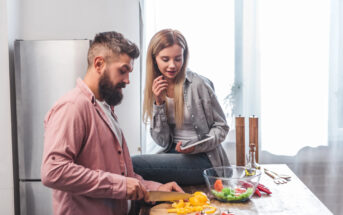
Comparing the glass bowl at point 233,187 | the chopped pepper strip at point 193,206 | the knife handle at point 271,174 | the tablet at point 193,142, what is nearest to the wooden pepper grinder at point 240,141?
the knife handle at point 271,174

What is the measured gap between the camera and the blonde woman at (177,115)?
175 centimetres

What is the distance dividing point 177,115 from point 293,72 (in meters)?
1.52

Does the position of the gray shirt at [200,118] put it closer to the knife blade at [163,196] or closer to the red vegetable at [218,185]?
the red vegetable at [218,185]

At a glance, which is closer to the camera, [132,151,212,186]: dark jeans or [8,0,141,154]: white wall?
[132,151,212,186]: dark jeans

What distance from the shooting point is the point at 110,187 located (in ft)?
3.82

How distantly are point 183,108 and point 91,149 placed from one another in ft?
2.51

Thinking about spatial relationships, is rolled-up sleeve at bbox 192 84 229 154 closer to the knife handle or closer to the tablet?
the tablet

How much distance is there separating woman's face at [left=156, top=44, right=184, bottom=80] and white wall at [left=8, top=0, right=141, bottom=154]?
2.55ft

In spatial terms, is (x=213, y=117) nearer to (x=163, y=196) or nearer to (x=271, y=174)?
(x=271, y=174)

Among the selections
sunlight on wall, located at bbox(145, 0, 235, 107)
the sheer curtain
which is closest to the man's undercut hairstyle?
sunlight on wall, located at bbox(145, 0, 235, 107)

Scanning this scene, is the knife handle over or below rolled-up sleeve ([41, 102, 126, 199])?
below

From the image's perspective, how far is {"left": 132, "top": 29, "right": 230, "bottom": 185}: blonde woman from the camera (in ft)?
5.75

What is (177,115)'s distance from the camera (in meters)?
1.89

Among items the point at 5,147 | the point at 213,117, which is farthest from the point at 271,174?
the point at 5,147
